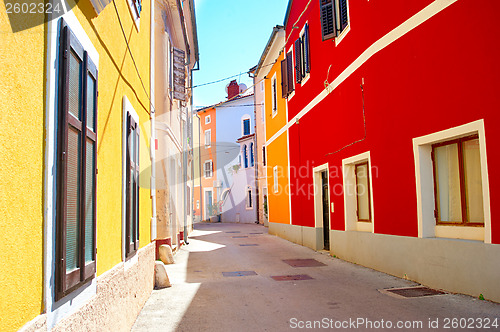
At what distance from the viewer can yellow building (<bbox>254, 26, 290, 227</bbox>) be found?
17.0 m

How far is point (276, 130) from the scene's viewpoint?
18.6m

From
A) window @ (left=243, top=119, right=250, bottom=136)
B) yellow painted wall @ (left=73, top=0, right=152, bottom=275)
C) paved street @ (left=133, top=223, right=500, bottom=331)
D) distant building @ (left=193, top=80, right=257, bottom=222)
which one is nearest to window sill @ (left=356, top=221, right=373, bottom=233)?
paved street @ (left=133, top=223, right=500, bottom=331)

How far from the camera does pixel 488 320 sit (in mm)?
4781

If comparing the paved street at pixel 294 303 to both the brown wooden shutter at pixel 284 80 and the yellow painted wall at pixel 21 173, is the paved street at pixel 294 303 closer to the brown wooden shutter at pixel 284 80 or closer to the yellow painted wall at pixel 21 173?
the yellow painted wall at pixel 21 173

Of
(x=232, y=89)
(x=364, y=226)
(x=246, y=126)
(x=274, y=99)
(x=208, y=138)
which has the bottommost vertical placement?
(x=364, y=226)

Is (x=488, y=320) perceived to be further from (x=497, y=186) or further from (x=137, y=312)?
(x=137, y=312)

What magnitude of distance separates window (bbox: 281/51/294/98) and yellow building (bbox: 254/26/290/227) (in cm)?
92

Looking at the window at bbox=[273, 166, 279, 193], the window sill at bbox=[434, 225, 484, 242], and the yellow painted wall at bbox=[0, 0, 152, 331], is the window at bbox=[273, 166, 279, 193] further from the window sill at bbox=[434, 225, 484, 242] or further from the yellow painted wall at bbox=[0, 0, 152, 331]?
the yellow painted wall at bbox=[0, 0, 152, 331]

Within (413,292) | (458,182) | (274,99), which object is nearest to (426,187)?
(458,182)

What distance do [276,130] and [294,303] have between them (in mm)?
12852

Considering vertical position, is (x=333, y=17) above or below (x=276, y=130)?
above

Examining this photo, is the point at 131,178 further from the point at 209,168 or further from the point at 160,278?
the point at 209,168

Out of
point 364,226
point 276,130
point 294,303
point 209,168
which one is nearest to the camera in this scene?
point 294,303

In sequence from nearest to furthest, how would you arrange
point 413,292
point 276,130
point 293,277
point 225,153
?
point 413,292 < point 293,277 < point 276,130 < point 225,153
